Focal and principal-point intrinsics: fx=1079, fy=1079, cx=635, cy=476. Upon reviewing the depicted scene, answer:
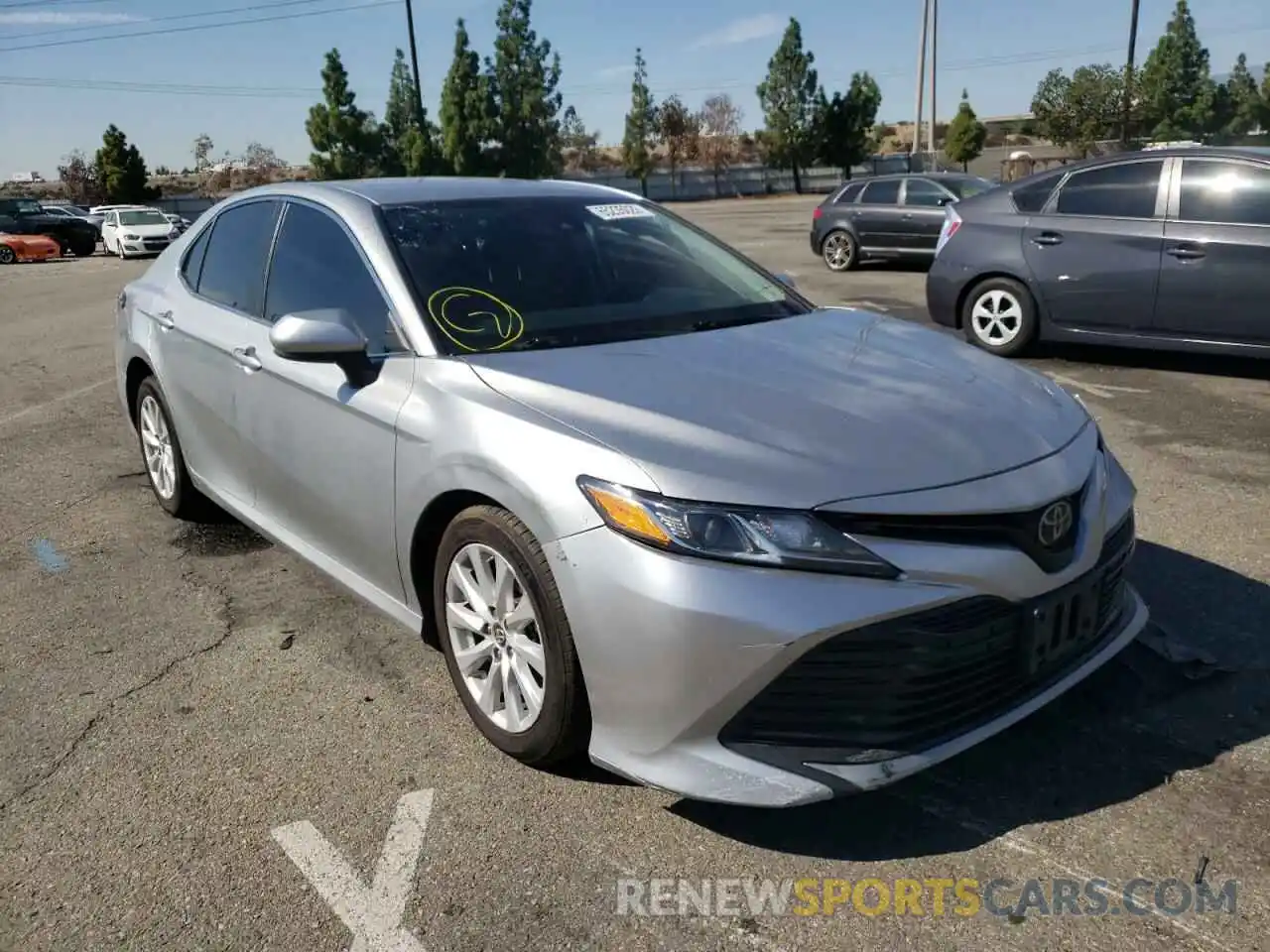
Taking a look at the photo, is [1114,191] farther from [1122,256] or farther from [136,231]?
[136,231]

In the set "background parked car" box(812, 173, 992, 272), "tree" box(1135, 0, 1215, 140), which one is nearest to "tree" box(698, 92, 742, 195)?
"tree" box(1135, 0, 1215, 140)

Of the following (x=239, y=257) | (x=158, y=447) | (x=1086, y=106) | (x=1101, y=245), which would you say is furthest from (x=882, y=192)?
(x=1086, y=106)

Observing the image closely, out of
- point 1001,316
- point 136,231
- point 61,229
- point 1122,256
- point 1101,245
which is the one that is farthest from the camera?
point 61,229

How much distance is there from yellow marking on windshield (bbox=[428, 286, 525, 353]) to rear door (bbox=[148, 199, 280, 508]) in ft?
3.48

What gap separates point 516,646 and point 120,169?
56.5m

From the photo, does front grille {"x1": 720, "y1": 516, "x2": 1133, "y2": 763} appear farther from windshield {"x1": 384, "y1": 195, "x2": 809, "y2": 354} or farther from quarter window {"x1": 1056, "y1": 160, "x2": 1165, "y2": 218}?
quarter window {"x1": 1056, "y1": 160, "x2": 1165, "y2": 218}

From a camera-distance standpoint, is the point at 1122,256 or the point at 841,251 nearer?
the point at 1122,256

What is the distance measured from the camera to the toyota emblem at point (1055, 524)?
259 centimetres

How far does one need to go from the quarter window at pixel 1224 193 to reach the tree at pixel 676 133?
60.8 meters

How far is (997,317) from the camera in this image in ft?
27.9

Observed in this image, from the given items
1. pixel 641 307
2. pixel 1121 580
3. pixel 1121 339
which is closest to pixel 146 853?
pixel 641 307

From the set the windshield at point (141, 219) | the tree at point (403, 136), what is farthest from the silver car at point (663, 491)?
the tree at point (403, 136)

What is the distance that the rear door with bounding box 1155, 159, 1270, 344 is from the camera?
706 cm

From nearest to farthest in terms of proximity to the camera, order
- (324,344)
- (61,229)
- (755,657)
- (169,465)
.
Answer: (755,657), (324,344), (169,465), (61,229)
